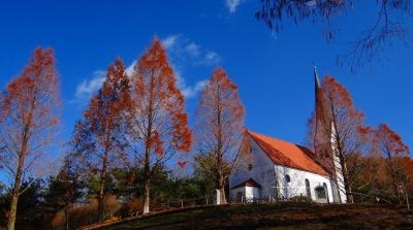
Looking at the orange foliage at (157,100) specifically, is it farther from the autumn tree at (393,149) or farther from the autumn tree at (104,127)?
the autumn tree at (393,149)

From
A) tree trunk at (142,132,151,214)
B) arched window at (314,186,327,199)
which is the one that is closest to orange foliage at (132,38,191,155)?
tree trunk at (142,132,151,214)

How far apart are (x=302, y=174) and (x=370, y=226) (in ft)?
76.1

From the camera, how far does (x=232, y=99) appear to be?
95.8ft

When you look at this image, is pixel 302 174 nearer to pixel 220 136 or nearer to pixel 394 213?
pixel 220 136

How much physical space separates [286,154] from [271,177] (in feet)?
16.8

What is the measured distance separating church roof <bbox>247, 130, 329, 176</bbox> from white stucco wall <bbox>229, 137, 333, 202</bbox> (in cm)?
40

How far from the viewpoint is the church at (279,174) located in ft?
105

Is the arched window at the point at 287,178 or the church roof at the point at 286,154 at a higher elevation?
the church roof at the point at 286,154

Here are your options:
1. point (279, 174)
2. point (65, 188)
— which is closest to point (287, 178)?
point (279, 174)

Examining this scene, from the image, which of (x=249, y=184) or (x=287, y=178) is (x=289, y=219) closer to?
(x=249, y=184)

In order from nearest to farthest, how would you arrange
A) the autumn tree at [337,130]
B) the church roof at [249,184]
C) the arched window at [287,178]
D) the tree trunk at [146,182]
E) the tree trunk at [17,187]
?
the tree trunk at [17,187], the tree trunk at [146,182], the autumn tree at [337,130], the church roof at [249,184], the arched window at [287,178]

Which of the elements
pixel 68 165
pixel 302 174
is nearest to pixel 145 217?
pixel 68 165

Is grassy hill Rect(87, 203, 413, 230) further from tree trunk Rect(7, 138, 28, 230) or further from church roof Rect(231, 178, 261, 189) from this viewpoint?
church roof Rect(231, 178, 261, 189)

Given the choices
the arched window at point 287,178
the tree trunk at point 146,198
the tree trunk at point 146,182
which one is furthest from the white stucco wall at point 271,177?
the tree trunk at point 146,198
